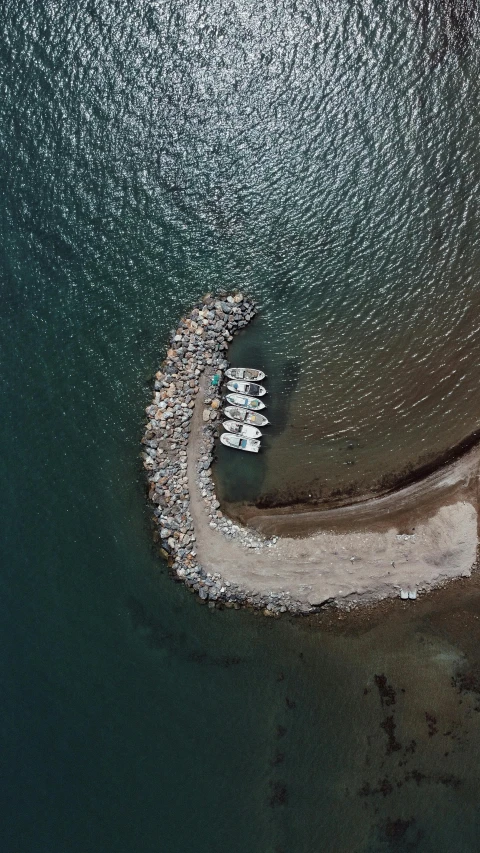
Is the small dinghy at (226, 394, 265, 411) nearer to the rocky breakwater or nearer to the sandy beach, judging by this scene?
the rocky breakwater

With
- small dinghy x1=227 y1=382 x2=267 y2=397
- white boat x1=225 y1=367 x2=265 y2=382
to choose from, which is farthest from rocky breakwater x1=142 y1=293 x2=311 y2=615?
small dinghy x1=227 y1=382 x2=267 y2=397

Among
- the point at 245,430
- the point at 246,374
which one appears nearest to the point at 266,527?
the point at 245,430

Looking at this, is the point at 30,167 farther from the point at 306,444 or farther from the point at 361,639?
the point at 361,639

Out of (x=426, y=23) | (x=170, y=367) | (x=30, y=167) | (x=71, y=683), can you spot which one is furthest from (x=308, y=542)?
(x=426, y=23)

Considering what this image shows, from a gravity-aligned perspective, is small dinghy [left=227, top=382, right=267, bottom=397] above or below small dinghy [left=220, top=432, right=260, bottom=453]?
above

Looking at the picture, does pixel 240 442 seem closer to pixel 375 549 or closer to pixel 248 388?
pixel 248 388

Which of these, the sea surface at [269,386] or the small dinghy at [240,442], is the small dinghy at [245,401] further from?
the small dinghy at [240,442]
